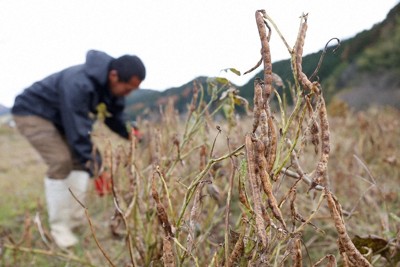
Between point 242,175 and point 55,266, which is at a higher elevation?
point 242,175

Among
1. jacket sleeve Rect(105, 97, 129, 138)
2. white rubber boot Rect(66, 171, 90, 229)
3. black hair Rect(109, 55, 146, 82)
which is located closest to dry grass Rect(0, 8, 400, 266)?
white rubber boot Rect(66, 171, 90, 229)

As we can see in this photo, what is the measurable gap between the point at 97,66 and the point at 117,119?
698mm

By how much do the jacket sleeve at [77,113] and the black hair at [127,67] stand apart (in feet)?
0.81

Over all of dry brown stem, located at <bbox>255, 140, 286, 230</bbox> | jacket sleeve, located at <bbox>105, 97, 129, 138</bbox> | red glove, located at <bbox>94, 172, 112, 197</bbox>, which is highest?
dry brown stem, located at <bbox>255, 140, 286, 230</bbox>

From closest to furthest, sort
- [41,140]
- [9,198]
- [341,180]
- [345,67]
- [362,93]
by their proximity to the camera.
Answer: [341,180] < [41,140] < [9,198] < [362,93] < [345,67]

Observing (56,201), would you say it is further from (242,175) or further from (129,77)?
(242,175)

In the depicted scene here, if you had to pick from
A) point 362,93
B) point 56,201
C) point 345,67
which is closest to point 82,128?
point 56,201

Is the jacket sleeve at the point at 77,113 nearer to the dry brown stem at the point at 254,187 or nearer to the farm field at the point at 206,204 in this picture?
the farm field at the point at 206,204

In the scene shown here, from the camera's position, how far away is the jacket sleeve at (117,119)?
3.84 m

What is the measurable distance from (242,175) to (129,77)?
103 inches

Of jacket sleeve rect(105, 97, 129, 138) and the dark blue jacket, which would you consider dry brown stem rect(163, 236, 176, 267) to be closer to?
the dark blue jacket

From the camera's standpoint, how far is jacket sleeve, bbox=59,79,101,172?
3201mm

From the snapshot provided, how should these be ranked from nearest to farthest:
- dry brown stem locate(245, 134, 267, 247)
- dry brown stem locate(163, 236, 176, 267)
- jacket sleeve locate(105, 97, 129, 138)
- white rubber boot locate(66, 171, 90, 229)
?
dry brown stem locate(245, 134, 267, 247)
dry brown stem locate(163, 236, 176, 267)
white rubber boot locate(66, 171, 90, 229)
jacket sleeve locate(105, 97, 129, 138)

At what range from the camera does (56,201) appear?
130 inches
